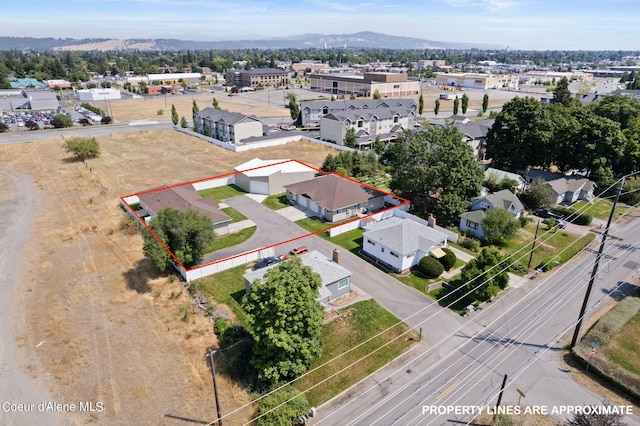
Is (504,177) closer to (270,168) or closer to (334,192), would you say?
(334,192)

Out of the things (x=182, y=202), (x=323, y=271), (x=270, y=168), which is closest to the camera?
(x=323, y=271)

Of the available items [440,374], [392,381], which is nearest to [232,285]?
[392,381]

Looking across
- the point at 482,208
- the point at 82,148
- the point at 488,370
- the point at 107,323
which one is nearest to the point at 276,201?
the point at 482,208

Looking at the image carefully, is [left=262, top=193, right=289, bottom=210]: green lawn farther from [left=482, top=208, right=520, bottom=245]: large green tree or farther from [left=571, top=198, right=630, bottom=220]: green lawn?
[left=571, top=198, right=630, bottom=220]: green lawn

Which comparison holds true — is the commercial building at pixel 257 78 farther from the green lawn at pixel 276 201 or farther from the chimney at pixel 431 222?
the chimney at pixel 431 222

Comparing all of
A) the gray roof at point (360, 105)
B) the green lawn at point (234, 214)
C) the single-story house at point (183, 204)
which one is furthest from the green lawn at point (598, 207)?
the gray roof at point (360, 105)

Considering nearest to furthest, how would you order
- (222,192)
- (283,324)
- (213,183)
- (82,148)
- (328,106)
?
1. (283,324)
2. (222,192)
3. (213,183)
4. (82,148)
5. (328,106)

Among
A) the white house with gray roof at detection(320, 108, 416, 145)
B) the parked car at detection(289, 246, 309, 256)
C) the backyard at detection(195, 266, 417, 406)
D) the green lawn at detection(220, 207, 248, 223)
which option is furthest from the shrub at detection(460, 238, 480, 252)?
the white house with gray roof at detection(320, 108, 416, 145)
